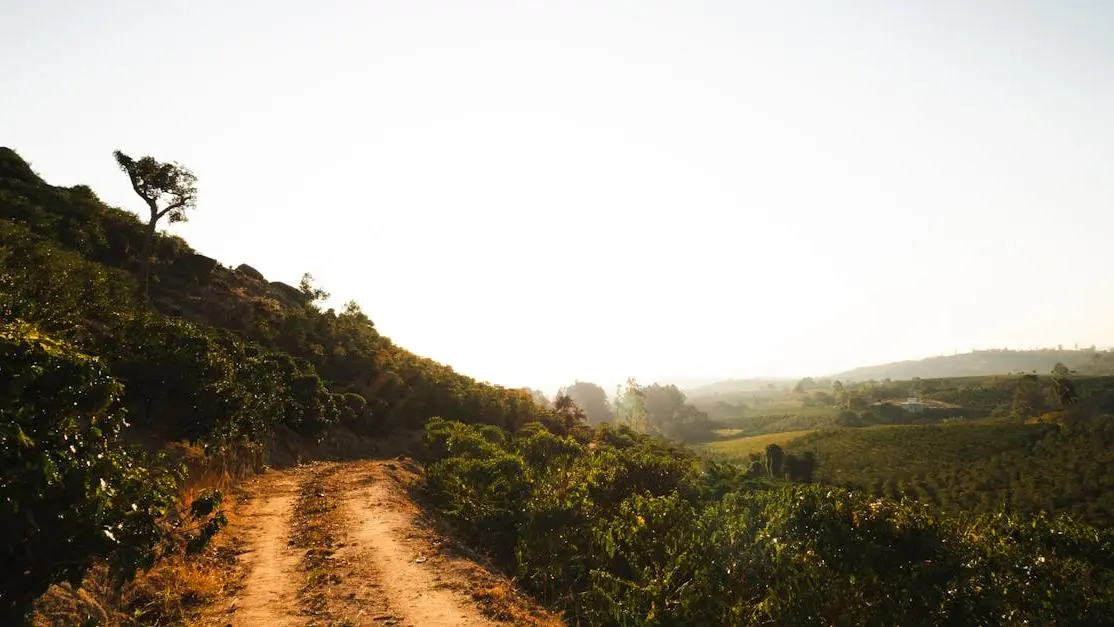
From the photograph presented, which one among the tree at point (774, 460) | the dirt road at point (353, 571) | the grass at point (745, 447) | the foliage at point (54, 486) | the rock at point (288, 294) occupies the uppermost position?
the rock at point (288, 294)

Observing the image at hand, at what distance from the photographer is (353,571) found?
13453 millimetres

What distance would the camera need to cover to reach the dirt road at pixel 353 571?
37.2ft

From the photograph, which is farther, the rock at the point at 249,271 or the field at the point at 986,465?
the field at the point at 986,465

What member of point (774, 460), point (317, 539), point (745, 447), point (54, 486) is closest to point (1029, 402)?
point (745, 447)

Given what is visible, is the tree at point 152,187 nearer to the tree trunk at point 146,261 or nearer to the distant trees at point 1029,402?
the tree trunk at point 146,261

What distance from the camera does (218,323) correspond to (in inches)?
1670

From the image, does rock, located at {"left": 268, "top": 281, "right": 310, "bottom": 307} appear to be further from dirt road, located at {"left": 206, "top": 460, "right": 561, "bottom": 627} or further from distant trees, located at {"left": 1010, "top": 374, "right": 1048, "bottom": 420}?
distant trees, located at {"left": 1010, "top": 374, "right": 1048, "bottom": 420}

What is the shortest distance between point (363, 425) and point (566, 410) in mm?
30051

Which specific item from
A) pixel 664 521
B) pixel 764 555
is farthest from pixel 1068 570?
pixel 664 521

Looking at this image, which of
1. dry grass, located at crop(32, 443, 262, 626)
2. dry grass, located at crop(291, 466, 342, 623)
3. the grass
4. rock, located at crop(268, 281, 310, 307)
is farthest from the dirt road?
the grass

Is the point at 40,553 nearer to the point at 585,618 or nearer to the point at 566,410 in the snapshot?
the point at 585,618

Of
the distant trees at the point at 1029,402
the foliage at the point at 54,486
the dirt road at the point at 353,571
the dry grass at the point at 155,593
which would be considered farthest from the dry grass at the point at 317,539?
the distant trees at the point at 1029,402

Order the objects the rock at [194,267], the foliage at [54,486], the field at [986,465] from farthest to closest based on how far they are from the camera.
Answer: the field at [986,465]
the rock at [194,267]
the foliage at [54,486]

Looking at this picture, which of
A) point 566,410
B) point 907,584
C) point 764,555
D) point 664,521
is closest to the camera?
point 907,584
